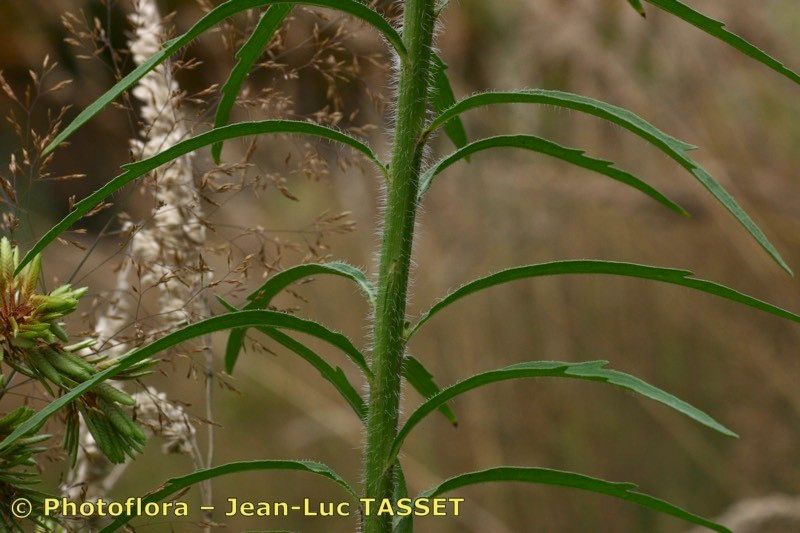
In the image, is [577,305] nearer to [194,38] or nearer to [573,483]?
[573,483]

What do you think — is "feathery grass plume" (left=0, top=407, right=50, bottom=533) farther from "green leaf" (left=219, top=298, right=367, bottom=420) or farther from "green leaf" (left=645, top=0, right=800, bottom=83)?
"green leaf" (left=645, top=0, right=800, bottom=83)

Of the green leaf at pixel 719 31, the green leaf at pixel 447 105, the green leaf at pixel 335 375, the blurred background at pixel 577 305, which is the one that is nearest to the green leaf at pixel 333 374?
the green leaf at pixel 335 375

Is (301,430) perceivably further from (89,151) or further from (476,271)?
(89,151)

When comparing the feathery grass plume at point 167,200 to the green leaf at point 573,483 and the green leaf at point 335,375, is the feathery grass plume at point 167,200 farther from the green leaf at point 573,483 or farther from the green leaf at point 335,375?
the green leaf at point 573,483

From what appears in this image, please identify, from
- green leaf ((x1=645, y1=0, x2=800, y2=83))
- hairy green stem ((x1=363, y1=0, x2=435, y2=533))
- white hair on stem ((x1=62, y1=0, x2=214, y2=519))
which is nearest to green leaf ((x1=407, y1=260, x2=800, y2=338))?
hairy green stem ((x1=363, y1=0, x2=435, y2=533))

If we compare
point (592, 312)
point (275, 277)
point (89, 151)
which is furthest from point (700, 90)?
point (89, 151)
